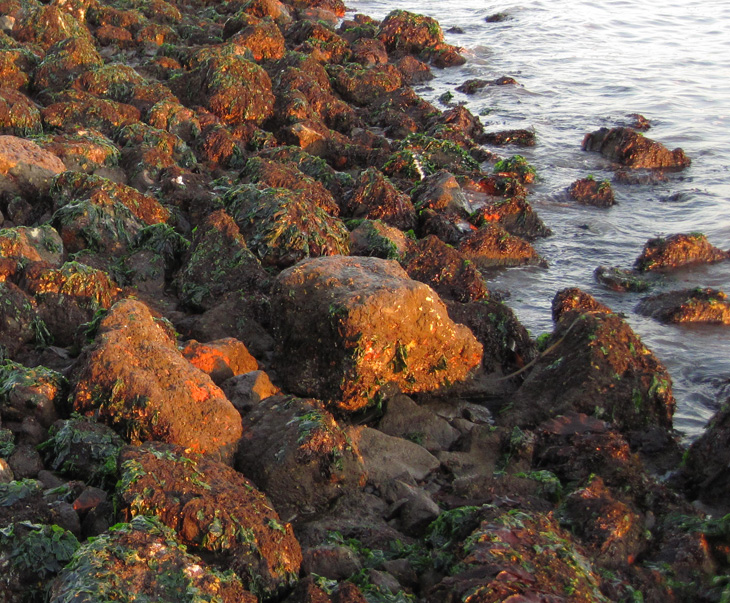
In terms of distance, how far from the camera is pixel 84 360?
459cm

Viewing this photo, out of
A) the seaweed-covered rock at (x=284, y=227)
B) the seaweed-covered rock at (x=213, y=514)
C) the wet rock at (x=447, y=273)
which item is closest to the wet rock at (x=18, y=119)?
the seaweed-covered rock at (x=284, y=227)

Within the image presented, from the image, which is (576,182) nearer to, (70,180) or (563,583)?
(70,180)

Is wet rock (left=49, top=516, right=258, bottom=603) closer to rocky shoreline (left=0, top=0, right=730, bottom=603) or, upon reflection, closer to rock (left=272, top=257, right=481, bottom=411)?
rocky shoreline (left=0, top=0, right=730, bottom=603)

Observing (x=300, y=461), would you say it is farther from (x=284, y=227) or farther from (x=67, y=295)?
(x=284, y=227)

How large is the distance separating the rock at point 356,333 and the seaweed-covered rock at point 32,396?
155 cm

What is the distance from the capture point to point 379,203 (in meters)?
8.39

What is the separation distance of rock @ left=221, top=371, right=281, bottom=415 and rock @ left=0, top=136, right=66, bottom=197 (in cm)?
372

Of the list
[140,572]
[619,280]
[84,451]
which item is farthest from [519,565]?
[619,280]

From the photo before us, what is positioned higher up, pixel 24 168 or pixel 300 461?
pixel 24 168

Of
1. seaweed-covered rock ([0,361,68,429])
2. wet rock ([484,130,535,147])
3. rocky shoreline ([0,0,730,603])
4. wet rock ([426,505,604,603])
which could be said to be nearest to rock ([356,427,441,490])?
rocky shoreline ([0,0,730,603])

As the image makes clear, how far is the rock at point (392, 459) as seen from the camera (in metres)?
4.71

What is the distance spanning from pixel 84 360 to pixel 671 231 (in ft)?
23.9

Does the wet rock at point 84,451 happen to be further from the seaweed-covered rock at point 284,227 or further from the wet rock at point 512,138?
the wet rock at point 512,138

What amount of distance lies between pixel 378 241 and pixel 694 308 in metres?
3.09
